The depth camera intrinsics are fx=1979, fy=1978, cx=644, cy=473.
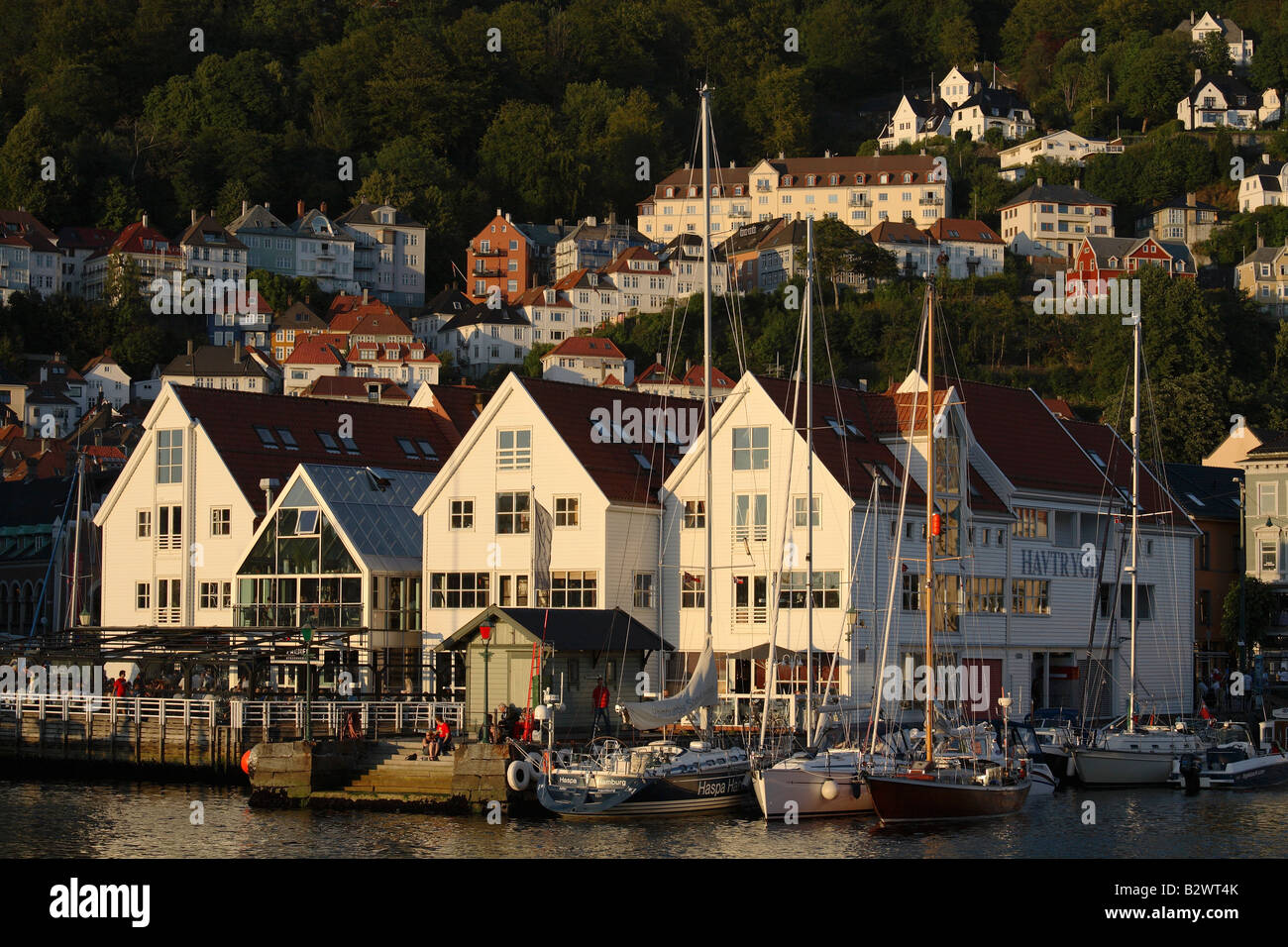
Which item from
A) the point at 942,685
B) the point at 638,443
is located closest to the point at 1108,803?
the point at 942,685

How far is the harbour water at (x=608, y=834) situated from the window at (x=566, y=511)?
1438 centimetres

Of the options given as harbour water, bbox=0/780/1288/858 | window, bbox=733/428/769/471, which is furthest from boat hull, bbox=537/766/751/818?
window, bbox=733/428/769/471

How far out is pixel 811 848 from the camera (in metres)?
38.4

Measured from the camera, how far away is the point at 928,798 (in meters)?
41.8

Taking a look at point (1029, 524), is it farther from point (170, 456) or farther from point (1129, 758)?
point (170, 456)

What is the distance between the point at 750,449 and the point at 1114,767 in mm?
13549

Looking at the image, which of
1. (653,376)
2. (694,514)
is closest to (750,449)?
(694,514)

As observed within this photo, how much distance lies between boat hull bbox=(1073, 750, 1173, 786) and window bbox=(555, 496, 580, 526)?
1581 cm

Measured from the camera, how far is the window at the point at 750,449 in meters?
56.4

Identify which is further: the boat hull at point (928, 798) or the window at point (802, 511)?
the window at point (802, 511)

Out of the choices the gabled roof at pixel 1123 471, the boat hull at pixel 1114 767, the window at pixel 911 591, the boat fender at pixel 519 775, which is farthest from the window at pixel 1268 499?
the boat fender at pixel 519 775

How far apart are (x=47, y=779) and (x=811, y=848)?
2477 centimetres

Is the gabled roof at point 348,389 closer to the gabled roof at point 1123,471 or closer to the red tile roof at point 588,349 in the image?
the red tile roof at point 588,349
